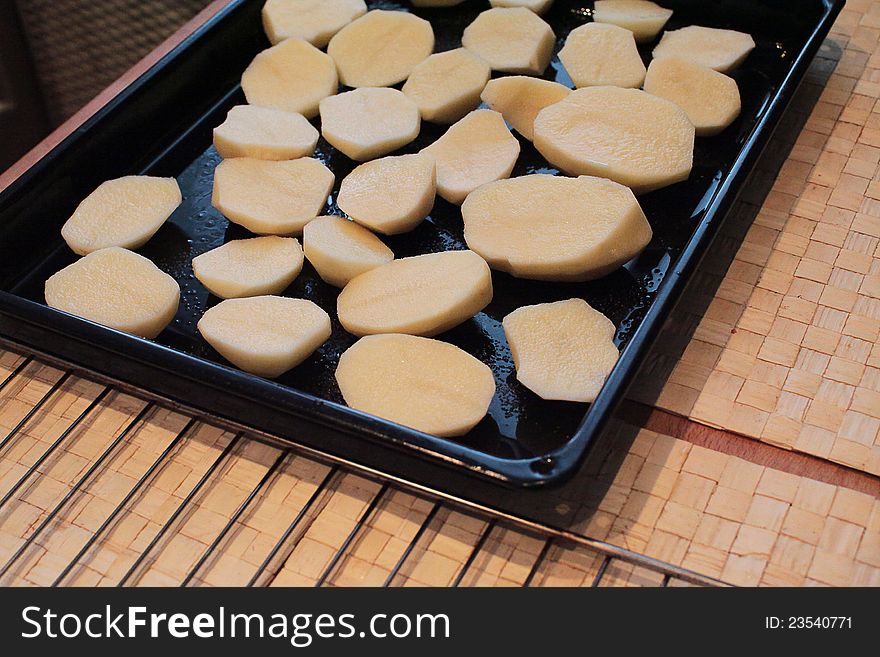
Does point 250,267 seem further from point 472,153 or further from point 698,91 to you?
point 698,91

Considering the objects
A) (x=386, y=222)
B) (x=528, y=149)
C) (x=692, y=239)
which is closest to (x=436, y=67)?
(x=528, y=149)

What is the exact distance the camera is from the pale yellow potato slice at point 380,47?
48.4 inches

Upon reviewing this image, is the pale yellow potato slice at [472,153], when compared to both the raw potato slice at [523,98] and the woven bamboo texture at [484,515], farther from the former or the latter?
the woven bamboo texture at [484,515]

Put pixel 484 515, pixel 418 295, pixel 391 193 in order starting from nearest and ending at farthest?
pixel 484 515
pixel 418 295
pixel 391 193

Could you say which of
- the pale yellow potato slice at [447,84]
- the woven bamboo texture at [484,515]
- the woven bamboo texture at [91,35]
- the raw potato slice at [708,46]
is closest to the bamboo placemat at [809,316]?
the woven bamboo texture at [484,515]

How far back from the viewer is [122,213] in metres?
1.04

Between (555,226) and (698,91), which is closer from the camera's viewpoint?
(555,226)

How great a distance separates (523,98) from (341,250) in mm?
323

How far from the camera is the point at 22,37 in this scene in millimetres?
1793

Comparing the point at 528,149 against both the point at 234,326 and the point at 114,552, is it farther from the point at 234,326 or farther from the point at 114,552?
the point at 114,552

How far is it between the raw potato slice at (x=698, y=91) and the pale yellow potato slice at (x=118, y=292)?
23.8 inches

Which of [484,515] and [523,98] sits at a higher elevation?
[523,98]

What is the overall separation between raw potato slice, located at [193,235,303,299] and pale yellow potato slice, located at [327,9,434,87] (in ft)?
1.04

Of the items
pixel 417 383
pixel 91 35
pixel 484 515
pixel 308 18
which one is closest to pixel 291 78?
pixel 308 18
